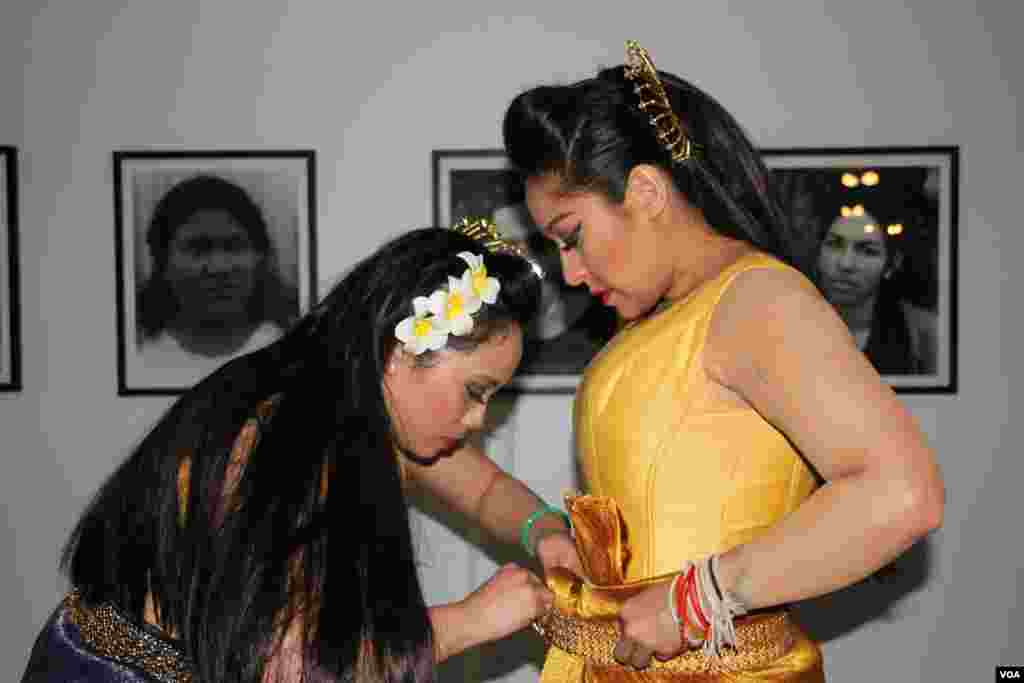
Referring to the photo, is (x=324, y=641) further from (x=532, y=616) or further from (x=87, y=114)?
(x=87, y=114)

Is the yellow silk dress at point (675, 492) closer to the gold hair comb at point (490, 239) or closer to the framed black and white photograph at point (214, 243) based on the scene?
the gold hair comb at point (490, 239)

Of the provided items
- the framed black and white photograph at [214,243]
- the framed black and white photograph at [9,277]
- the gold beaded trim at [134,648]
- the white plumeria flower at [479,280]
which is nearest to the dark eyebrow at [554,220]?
the white plumeria flower at [479,280]

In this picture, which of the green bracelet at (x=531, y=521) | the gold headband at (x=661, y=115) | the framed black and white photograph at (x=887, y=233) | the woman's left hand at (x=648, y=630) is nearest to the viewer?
the woman's left hand at (x=648, y=630)

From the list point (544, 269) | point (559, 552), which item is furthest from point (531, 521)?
point (544, 269)

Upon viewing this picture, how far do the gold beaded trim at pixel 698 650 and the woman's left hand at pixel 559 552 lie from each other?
0.42 ft

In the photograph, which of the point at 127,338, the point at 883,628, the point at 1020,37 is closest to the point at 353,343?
the point at 127,338

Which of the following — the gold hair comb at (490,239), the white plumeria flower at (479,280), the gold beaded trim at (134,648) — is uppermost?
the gold hair comb at (490,239)

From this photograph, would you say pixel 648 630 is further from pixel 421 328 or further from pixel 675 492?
pixel 421 328

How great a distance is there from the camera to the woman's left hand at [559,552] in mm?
1629

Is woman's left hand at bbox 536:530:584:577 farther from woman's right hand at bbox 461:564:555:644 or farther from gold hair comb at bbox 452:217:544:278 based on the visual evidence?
gold hair comb at bbox 452:217:544:278

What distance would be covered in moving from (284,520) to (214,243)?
67.5 inches

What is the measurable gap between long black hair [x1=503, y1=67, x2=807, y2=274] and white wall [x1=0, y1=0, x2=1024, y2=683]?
4.13ft

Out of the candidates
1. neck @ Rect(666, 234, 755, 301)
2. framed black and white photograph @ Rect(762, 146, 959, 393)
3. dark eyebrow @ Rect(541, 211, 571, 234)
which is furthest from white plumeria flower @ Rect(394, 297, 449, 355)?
framed black and white photograph @ Rect(762, 146, 959, 393)

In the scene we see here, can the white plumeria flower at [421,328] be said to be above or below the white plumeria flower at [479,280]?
below
